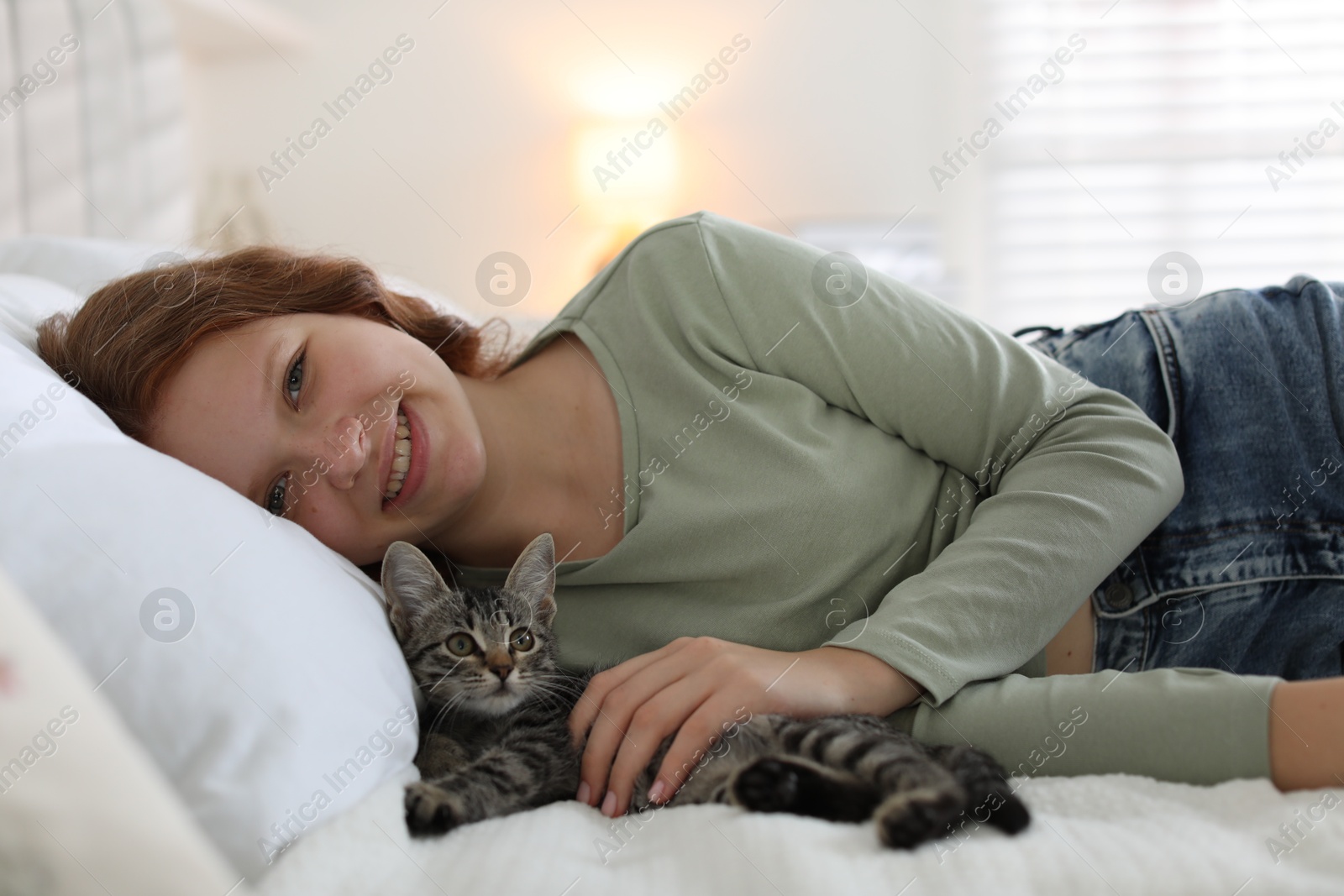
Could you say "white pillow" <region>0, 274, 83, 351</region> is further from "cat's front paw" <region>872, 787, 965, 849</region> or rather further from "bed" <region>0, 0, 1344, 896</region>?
"cat's front paw" <region>872, 787, 965, 849</region>

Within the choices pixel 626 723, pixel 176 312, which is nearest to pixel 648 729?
pixel 626 723

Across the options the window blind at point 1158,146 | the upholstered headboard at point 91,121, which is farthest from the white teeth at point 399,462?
the window blind at point 1158,146

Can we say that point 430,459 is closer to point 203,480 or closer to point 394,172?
point 203,480

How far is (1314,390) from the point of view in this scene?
1.13 meters

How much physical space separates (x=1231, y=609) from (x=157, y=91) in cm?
282

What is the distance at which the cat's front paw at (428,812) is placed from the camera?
74 cm

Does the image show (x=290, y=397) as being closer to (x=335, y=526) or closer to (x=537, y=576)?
(x=335, y=526)

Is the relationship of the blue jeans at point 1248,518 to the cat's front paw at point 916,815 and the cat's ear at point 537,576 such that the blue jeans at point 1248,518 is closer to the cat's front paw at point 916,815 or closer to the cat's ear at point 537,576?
the cat's front paw at point 916,815

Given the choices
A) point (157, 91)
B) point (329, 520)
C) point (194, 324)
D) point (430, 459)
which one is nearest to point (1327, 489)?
point (430, 459)

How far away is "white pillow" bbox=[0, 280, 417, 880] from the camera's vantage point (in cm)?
65

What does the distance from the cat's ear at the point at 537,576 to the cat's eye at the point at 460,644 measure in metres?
0.08

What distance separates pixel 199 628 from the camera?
0.69 meters

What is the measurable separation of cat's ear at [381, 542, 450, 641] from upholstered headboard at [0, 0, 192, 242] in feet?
4.85

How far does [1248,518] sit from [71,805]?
4.06 ft
